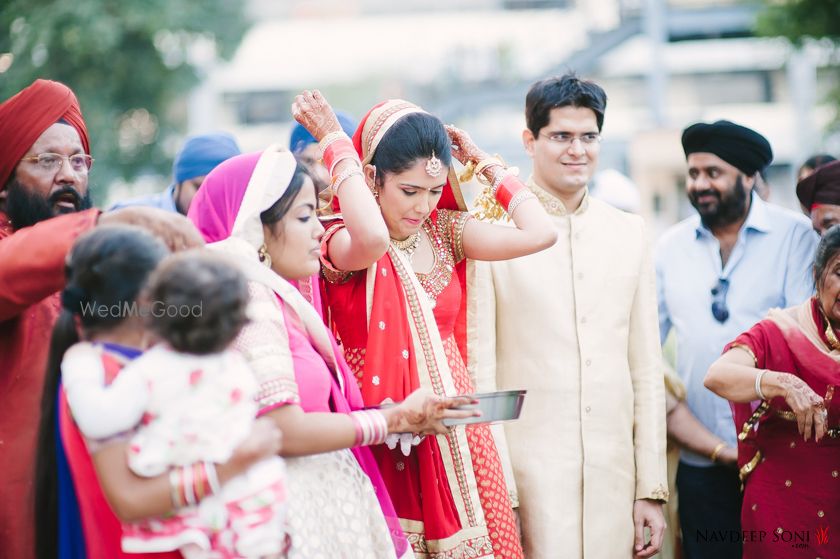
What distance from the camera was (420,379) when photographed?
10.0ft

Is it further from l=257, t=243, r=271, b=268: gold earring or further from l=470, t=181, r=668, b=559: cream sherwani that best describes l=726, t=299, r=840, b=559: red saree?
l=257, t=243, r=271, b=268: gold earring

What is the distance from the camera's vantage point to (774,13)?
9172mm

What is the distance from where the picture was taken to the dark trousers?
4.25 metres

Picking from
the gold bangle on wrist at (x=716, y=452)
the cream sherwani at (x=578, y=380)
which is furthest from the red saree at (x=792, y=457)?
the gold bangle on wrist at (x=716, y=452)

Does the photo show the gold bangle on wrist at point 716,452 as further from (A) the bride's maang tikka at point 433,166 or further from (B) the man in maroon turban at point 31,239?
(B) the man in maroon turban at point 31,239

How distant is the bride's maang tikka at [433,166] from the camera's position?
123 inches

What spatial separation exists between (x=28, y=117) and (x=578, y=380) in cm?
215

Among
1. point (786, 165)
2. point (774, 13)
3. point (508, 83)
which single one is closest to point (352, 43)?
point (508, 83)

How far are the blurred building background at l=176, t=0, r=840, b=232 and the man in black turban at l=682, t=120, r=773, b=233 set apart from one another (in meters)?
11.9

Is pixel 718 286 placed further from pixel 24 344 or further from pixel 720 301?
pixel 24 344

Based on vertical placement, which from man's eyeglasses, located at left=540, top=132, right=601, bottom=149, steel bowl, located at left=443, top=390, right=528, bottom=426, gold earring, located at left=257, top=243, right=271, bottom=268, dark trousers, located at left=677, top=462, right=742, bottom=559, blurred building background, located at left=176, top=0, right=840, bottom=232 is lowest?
dark trousers, located at left=677, top=462, right=742, bottom=559

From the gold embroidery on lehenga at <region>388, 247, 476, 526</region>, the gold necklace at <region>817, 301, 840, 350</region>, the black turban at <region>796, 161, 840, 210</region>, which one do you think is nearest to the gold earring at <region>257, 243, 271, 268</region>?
the gold embroidery on lehenga at <region>388, 247, 476, 526</region>

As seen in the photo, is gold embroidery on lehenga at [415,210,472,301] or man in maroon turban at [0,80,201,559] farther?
gold embroidery on lehenga at [415,210,472,301]

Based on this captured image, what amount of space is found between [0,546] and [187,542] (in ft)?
2.70
